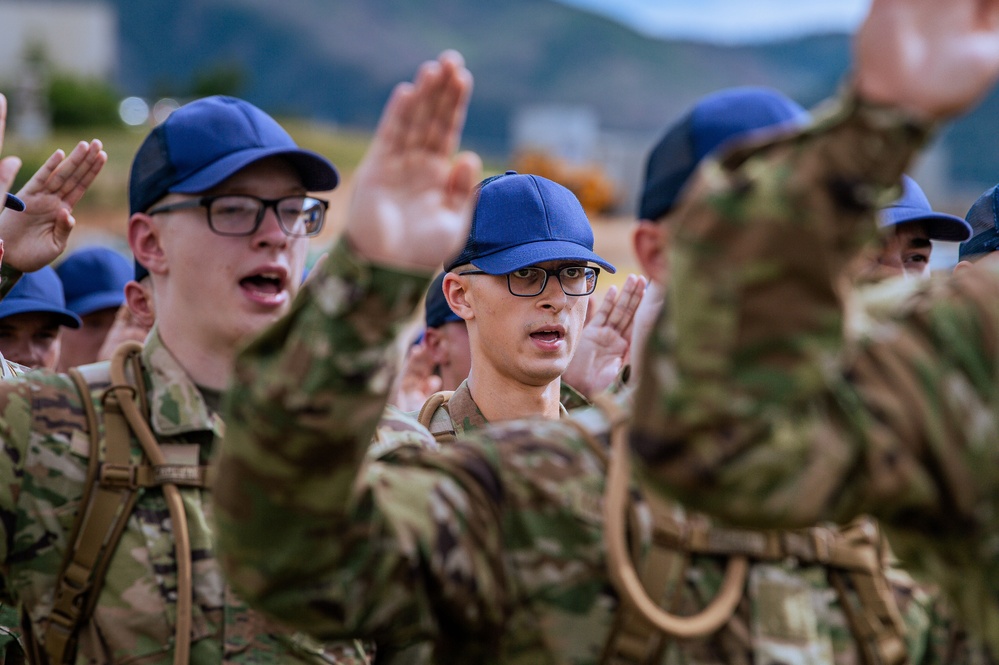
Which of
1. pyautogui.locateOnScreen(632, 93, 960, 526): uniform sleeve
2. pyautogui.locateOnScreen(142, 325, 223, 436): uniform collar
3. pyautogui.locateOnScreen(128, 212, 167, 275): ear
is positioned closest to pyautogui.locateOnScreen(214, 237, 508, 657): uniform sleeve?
pyautogui.locateOnScreen(632, 93, 960, 526): uniform sleeve

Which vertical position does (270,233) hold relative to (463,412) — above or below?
above

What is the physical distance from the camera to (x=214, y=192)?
3336 mm

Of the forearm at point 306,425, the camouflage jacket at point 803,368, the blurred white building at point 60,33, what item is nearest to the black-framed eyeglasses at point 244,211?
the forearm at point 306,425

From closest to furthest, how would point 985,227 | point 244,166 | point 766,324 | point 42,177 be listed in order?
point 766,324 → point 244,166 → point 42,177 → point 985,227

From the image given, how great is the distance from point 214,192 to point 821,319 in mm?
1872

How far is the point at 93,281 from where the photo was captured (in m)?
7.25

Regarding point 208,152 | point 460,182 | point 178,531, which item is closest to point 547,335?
point 208,152

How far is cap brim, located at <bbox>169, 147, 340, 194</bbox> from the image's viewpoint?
329 centimetres

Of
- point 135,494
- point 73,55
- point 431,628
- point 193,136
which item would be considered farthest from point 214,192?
point 73,55

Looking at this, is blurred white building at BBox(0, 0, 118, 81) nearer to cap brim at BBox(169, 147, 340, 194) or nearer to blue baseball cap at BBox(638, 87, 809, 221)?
cap brim at BBox(169, 147, 340, 194)

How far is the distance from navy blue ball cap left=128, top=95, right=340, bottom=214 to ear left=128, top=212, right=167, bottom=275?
0.04 meters

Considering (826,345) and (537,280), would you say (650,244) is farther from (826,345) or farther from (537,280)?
(537,280)

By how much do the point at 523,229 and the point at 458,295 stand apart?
15.8 inches

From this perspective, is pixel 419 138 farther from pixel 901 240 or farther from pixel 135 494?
pixel 901 240
